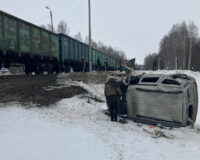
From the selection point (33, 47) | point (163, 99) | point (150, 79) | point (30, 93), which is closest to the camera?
point (163, 99)

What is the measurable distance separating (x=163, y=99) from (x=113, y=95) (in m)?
1.59

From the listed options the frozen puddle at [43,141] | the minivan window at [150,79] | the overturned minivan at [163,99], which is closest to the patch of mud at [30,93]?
the frozen puddle at [43,141]

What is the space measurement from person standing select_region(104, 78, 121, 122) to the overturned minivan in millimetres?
365

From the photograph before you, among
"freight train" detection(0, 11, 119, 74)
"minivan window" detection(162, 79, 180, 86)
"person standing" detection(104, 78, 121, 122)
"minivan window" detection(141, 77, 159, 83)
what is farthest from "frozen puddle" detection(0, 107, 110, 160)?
"freight train" detection(0, 11, 119, 74)

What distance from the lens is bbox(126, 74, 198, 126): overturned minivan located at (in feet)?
16.4

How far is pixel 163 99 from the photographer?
5.22 metres

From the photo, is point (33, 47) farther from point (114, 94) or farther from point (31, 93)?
point (114, 94)

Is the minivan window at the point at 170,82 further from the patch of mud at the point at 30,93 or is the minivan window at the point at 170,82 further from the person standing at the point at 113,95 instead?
the patch of mud at the point at 30,93

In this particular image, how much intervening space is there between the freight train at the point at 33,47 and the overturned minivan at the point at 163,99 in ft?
23.9

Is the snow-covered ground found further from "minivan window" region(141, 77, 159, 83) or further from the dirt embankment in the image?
"minivan window" region(141, 77, 159, 83)

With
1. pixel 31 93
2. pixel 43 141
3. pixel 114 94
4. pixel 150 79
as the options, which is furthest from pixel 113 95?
pixel 31 93

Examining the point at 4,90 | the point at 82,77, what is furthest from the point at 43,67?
the point at 4,90

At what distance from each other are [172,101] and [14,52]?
869cm

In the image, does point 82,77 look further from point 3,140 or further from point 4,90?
point 3,140
